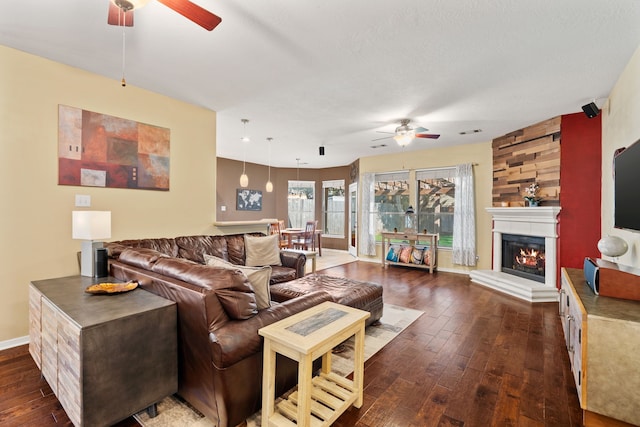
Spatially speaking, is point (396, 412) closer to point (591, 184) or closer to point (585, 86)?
point (585, 86)

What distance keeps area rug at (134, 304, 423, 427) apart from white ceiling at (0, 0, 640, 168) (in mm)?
2676

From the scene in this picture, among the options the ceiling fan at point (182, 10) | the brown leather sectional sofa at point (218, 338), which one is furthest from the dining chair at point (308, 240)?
the ceiling fan at point (182, 10)

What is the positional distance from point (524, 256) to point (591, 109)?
235 centimetres

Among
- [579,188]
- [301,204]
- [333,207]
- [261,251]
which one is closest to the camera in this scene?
[579,188]

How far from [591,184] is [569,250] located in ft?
3.13

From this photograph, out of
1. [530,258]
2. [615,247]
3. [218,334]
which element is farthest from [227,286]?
[530,258]

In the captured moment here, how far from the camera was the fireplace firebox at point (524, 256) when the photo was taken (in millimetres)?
4438

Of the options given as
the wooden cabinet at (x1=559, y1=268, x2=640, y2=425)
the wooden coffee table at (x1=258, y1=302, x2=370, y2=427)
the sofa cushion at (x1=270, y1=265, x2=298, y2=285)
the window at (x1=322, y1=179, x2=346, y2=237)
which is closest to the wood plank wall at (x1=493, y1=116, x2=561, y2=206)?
the wooden cabinet at (x1=559, y1=268, x2=640, y2=425)

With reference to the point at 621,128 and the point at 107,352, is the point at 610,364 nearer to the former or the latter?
the point at 621,128

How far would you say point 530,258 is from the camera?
Result: 4617 millimetres

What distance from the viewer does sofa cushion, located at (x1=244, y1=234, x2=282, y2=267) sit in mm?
4055

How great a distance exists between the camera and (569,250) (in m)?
4.05

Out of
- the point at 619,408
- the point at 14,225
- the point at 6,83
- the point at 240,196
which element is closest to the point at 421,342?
the point at 619,408

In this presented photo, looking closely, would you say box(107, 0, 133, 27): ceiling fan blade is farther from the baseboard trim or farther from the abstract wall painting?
the baseboard trim
